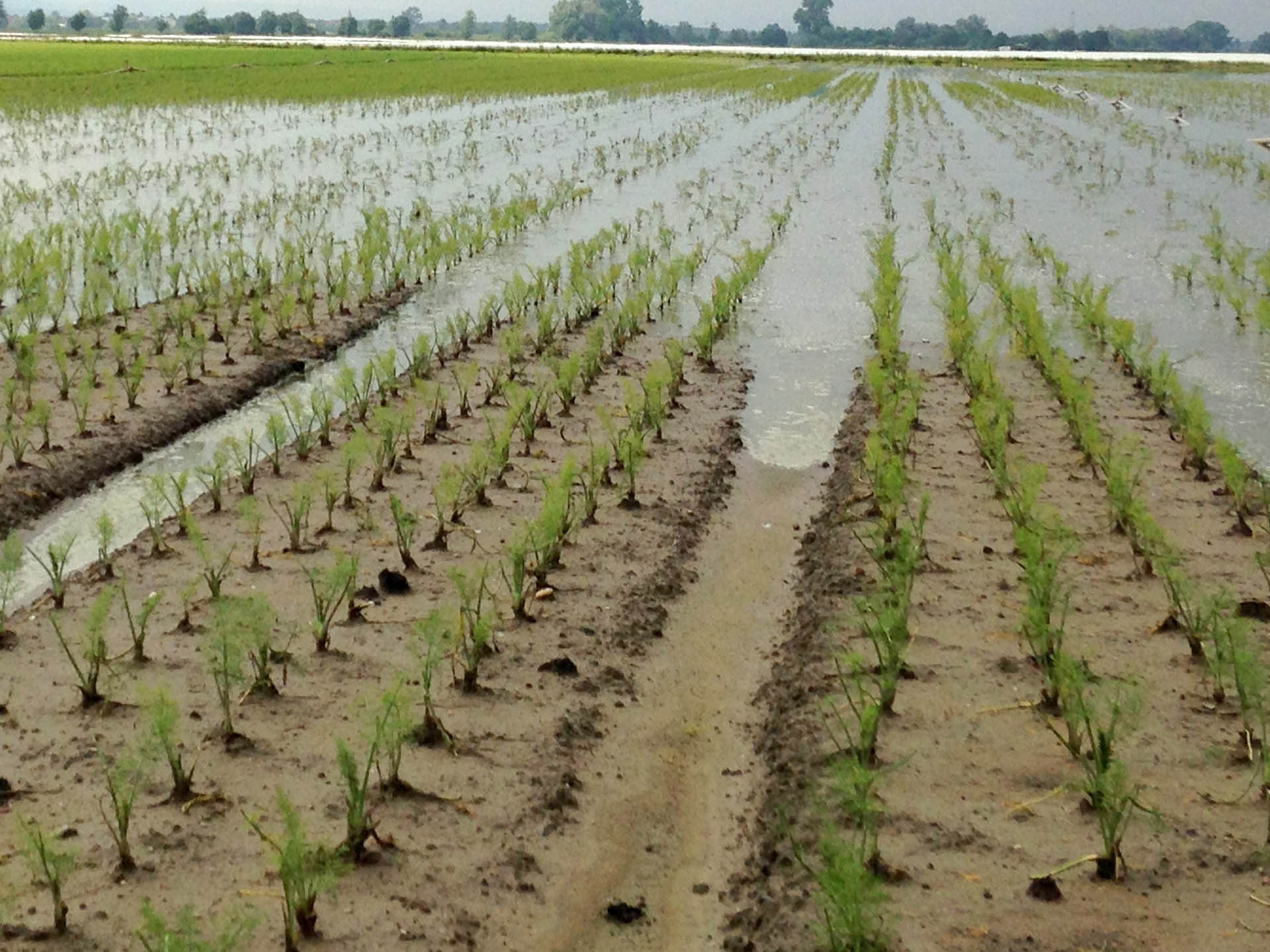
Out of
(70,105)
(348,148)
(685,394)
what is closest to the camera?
(685,394)

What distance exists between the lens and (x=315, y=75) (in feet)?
106

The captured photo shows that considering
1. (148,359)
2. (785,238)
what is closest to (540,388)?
(148,359)

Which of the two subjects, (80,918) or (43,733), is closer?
(80,918)

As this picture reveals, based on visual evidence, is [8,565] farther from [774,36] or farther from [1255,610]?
[774,36]

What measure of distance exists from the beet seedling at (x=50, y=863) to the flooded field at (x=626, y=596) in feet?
0.04

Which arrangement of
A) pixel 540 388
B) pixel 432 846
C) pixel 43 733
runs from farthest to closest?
pixel 540 388 → pixel 43 733 → pixel 432 846

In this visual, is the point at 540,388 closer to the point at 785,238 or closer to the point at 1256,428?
the point at 1256,428

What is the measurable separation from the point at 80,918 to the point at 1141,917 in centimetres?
221

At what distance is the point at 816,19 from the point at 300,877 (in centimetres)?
12906

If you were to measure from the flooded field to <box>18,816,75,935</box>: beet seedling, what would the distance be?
1cm

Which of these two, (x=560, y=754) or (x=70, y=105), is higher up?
(x=70, y=105)

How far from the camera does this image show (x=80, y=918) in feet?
8.86

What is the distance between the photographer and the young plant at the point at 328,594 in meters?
3.87

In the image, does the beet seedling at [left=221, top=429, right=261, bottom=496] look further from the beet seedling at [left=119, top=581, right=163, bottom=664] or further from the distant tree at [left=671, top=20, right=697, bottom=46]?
the distant tree at [left=671, top=20, right=697, bottom=46]
